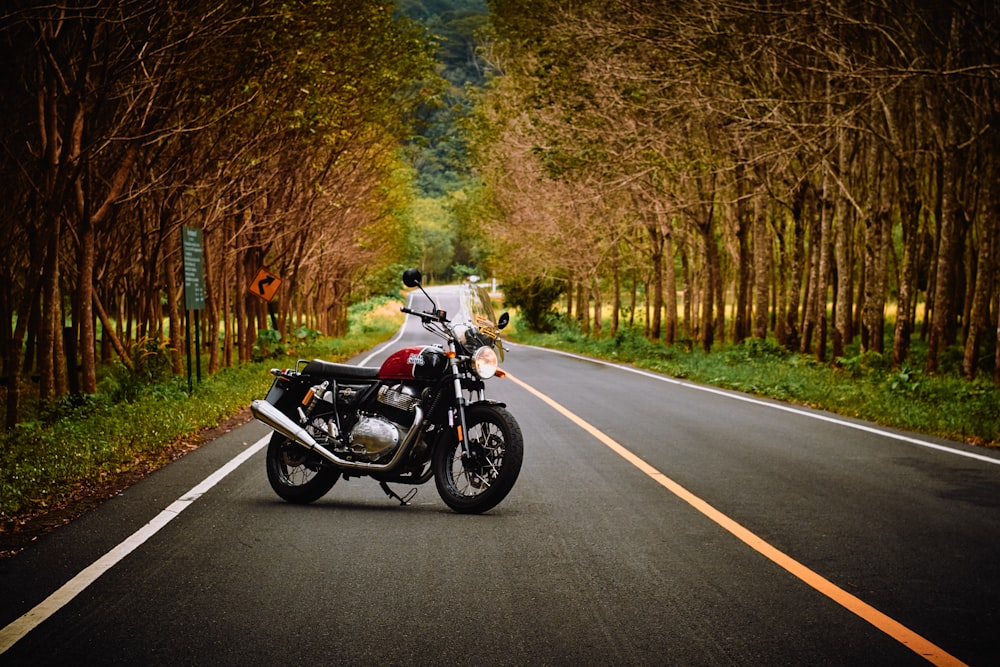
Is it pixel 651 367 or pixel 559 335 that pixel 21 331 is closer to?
pixel 651 367

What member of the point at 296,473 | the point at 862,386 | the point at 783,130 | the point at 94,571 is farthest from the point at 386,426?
the point at 783,130

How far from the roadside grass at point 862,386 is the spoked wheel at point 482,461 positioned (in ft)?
22.6

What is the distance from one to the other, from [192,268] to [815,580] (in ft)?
43.2

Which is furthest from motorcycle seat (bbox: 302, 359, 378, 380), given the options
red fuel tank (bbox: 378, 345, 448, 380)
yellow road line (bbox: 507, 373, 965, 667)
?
yellow road line (bbox: 507, 373, 965, 667)

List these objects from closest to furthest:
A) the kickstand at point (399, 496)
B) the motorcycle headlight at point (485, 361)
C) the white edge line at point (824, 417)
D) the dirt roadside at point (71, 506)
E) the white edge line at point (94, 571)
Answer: the white edge line at point (94, 571), the dirt roadside at point (71, 506), the motorcycle headlight at point (485, 361), the kickstand at point (399, 496), the white edge line at point (824, 417)

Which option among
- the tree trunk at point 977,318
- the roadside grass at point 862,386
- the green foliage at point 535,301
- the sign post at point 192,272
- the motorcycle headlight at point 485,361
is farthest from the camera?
the green foliage at point 535,301

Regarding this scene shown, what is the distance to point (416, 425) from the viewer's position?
6164mm

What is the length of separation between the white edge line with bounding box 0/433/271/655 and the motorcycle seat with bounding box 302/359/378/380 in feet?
4.61

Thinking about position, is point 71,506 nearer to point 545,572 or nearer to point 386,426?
point 386,426

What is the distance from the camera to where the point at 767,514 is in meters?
6.27

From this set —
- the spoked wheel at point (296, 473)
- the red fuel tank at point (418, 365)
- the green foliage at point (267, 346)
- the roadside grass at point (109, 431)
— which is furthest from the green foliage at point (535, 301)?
the red fuel tank at point (418, 365)

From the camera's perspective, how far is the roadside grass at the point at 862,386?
11297 millimetres

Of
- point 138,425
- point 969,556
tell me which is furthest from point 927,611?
point 138,425

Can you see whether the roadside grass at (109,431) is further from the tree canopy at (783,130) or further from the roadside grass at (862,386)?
the roadside grass at (862,386)
